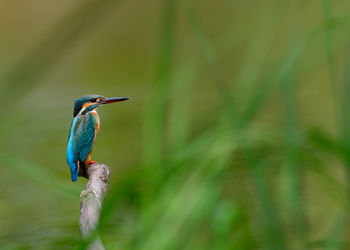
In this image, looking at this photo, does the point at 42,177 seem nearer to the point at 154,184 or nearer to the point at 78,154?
the point at 154,184

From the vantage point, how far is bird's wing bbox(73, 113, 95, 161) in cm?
59

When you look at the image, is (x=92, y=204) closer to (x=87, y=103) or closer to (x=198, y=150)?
(x=87, y=103)

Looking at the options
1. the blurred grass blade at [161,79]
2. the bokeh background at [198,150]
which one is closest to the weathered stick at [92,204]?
the bokeh background at [198,150]

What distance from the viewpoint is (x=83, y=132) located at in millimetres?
600

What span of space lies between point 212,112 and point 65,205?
987 millimetres

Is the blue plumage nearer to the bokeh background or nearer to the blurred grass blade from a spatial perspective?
the bokeh background

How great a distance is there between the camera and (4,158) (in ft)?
3.15

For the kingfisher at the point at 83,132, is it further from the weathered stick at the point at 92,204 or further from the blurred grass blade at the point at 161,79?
the blurred grass blade at the point at 161,79

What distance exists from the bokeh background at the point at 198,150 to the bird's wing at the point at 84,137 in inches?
2.1

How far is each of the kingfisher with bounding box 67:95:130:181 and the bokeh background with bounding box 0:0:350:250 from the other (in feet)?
0.15

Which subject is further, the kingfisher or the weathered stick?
the kingfisher

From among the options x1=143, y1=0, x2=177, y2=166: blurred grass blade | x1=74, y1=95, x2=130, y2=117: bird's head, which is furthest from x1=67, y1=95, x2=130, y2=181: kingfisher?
x1=143, y1=0, x2=177, y2=166: blurred grass blade

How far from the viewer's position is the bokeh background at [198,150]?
81 cm

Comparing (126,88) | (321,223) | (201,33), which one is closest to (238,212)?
(201,33)
